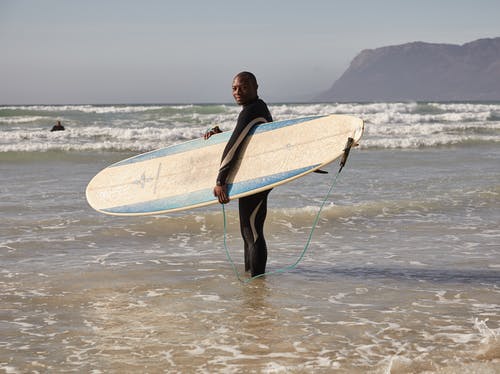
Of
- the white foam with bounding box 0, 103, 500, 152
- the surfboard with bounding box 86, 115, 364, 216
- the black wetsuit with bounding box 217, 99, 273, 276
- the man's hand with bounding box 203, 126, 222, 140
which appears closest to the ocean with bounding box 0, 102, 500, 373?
the black wetsuit with bounding box 217, 99, 273, 276

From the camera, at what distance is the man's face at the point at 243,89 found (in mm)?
4469

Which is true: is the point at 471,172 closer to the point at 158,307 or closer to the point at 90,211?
the point at 90,211

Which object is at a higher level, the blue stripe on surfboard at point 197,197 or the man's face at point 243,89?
the man's face at point 243,89

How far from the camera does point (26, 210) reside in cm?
772

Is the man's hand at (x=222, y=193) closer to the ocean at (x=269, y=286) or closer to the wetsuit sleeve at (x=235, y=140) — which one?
the wetsuit sleeve at (x=235, y=140)

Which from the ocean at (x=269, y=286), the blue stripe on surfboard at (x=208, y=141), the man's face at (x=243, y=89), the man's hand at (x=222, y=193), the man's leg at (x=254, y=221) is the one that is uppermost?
the man's face at (x=243, y=89)

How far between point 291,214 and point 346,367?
4.41m

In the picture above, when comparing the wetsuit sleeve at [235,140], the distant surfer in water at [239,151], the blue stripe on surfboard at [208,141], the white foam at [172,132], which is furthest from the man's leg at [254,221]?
the white foam at [172,132]

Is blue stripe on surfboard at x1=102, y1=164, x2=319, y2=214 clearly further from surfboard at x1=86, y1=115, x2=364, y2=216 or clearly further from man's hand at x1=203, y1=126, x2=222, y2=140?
man's hand at x1=203, y1=126, x2=222, y2=140

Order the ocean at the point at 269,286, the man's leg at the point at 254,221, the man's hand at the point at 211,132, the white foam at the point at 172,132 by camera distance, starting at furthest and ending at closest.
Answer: the white foam at the point at 172,132 → the man's hand at the point at 211,132 → the man's leg at the point at 254,221 → the ocean at the point at 269,286

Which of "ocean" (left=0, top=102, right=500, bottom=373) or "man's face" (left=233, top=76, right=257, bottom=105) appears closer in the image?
"ocean" (left=0, top=102, right=500, bottom=373)

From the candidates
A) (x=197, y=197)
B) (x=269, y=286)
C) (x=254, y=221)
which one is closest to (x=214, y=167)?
(x=197, y=197)

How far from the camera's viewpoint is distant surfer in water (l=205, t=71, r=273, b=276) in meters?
4.49

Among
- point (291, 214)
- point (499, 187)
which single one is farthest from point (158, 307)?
point (499, 187)
